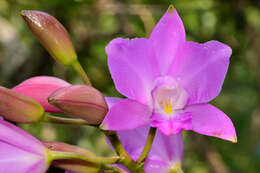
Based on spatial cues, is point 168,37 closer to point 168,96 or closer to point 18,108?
point 168,96

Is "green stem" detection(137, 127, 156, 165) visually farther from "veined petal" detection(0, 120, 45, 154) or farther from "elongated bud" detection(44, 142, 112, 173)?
"veined petal" detection(0, 120, 45, 154)

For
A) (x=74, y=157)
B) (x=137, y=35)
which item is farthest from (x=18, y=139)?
(x=137, y=35)

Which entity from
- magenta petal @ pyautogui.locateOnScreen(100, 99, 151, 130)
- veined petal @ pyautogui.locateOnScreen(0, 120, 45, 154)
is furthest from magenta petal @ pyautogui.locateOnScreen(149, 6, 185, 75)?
veined petal @ pyautogui.locateOnScreen(0, 120, 45, 154)

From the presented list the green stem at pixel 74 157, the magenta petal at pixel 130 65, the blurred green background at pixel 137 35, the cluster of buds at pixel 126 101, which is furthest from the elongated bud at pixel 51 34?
the blurred green background at pixel 137 35

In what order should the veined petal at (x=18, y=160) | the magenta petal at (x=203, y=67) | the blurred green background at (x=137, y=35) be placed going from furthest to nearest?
1. the blurred green background at (x=137, y=35)
2. the magenta petal at (x=203, y=67)
3. the veined petal at (x=18, y=160)

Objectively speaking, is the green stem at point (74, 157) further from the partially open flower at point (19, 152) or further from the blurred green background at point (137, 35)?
the blurred green background at point (137, 35)

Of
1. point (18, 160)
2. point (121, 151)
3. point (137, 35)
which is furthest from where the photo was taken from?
point (137, 35)

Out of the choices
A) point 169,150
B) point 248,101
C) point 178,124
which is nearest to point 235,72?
point 248,101
